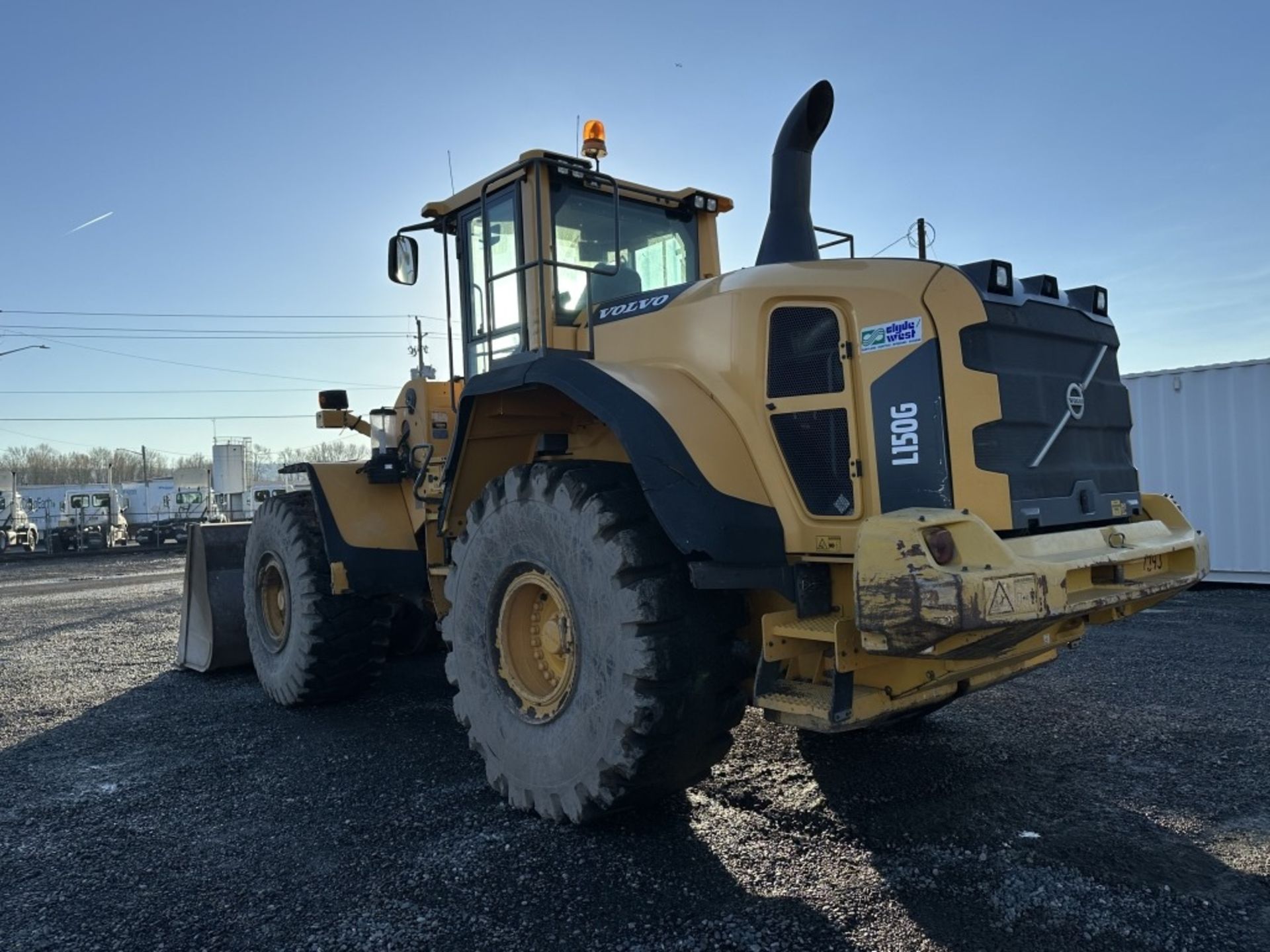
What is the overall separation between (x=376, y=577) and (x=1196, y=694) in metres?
5.35

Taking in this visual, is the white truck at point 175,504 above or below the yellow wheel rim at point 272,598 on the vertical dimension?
above

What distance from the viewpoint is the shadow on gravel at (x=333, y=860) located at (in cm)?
303

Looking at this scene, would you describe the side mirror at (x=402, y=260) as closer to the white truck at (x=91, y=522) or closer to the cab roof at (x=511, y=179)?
the cab roof at (x=511, y=179)

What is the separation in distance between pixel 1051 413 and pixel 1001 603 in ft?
3.69

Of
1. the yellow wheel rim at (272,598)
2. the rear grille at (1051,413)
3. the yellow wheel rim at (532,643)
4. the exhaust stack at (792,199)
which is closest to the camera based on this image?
the rear grille at (1051,413)

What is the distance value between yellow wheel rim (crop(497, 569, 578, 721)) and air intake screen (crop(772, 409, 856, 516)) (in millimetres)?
1179

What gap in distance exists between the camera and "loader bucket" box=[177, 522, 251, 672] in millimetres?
7469

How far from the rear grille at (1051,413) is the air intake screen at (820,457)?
469 millimetres

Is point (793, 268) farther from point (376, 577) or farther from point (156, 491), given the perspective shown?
point (156, 491)

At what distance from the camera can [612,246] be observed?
507 centimetres

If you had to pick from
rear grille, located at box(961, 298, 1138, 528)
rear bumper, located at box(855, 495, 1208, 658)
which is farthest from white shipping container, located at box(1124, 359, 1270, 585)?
rear bumper, located at box(855, 495, 1208, 658)

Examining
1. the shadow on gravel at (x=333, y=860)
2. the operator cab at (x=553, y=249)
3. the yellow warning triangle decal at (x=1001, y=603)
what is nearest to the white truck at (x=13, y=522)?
the shadow on gravel at (x=333, y=860)

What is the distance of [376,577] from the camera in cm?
597

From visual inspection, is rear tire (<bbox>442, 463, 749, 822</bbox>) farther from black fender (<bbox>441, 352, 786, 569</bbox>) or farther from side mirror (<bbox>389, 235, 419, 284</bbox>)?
side mirror (<bbox>389, 235, 419, 284</bbox>)
